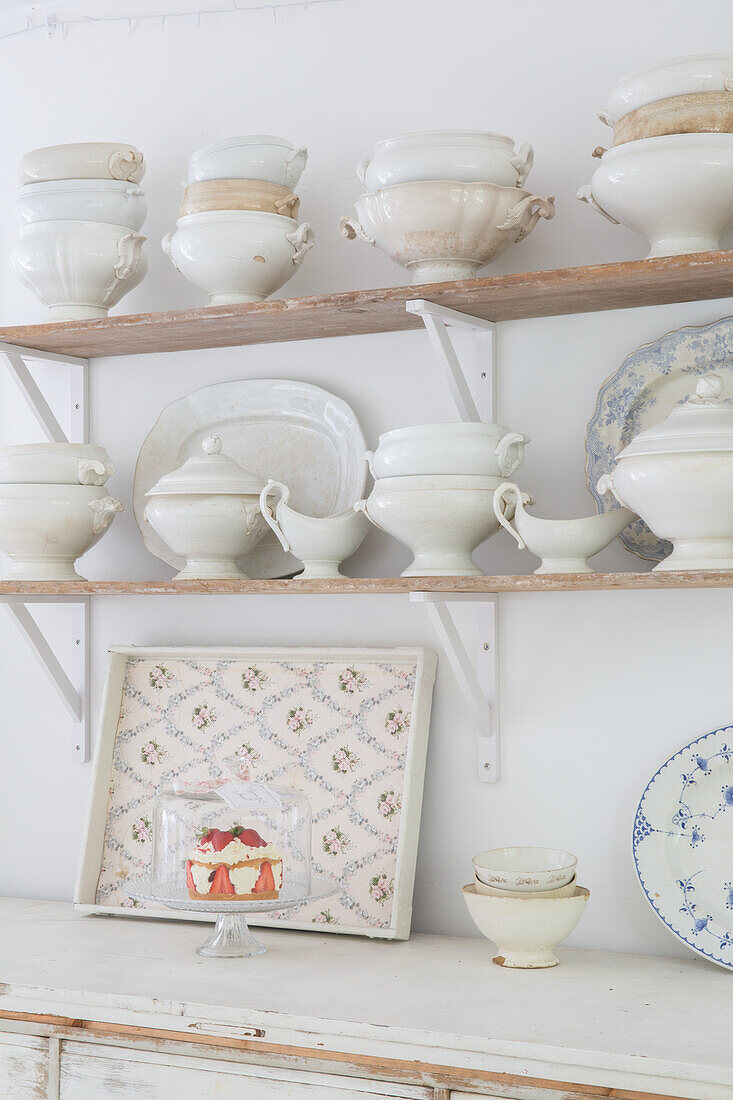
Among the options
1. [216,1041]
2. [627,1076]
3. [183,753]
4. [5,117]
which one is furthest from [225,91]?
[627,1076]

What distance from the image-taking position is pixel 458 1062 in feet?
4.17

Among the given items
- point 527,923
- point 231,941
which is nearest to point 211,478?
point 231,941

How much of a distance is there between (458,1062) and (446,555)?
0.62 m

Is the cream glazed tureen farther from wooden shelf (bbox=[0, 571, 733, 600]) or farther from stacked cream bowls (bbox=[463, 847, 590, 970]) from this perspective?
Result: stacked cream bowls (bbox=[463, 847, 590, 970])

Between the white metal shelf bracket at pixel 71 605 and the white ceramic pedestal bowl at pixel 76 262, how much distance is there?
12 cm

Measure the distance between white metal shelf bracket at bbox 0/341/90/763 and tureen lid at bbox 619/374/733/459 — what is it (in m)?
0.98

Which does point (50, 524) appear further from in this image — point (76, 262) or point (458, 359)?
point (458, 359)

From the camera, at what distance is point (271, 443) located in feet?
6.12

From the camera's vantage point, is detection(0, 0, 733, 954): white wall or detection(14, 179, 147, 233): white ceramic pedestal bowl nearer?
detection(0, 0, 733, 954): white wall

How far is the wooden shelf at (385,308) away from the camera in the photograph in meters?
1.47

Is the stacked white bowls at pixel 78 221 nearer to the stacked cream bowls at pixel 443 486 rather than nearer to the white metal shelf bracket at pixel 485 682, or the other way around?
the stacked cream bowls at pixel 443 486

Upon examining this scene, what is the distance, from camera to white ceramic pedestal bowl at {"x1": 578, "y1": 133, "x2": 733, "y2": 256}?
1.42 m

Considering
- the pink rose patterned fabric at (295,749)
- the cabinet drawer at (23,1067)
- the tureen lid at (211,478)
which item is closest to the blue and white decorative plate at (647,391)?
the pink rose patterned fabric at (295,749)

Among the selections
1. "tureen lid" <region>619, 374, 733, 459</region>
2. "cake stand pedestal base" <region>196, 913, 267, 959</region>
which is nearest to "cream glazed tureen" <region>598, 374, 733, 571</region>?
"tureen lid" <region>619, 374, 733, 459</region>
